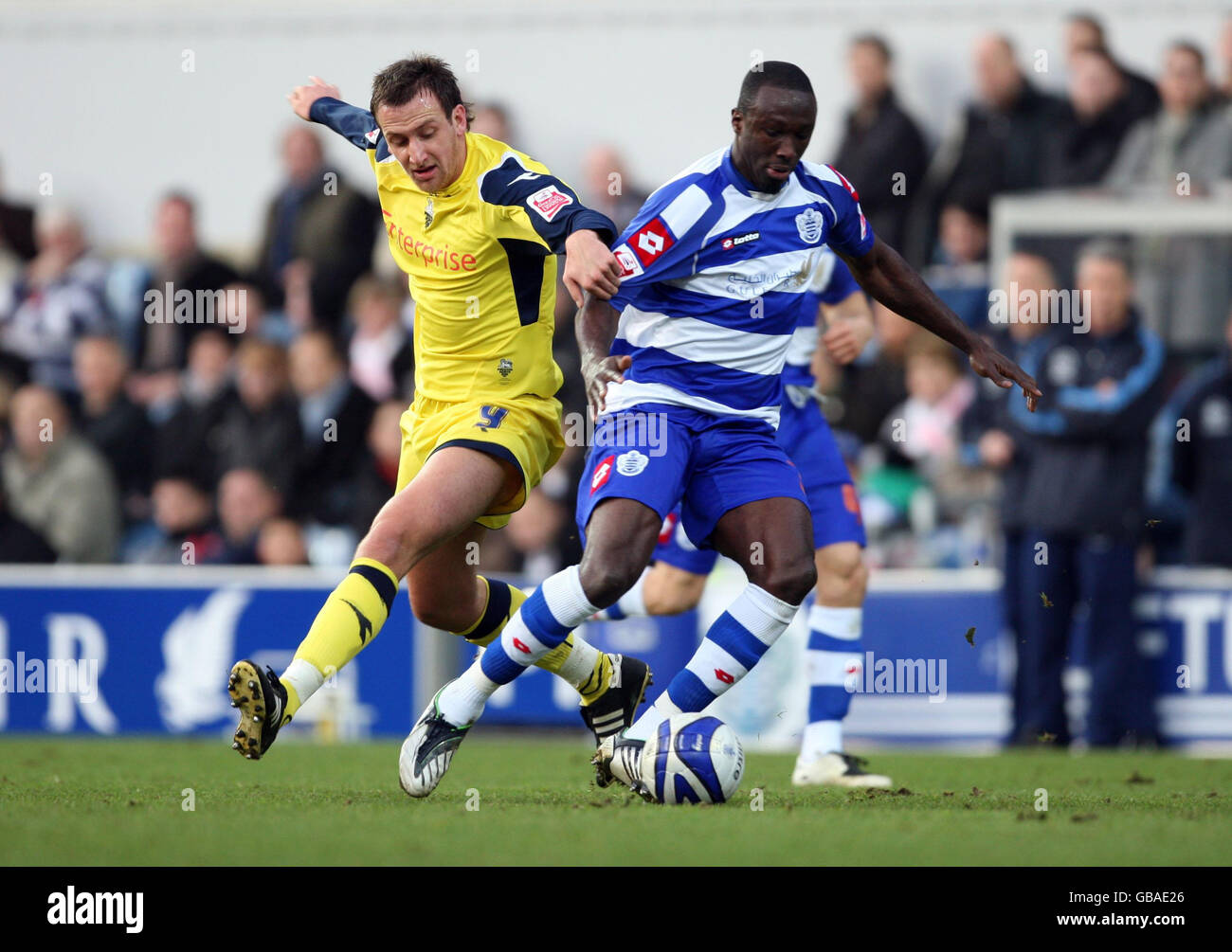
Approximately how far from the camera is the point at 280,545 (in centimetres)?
1159

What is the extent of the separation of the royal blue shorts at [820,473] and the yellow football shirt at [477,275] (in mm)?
1196

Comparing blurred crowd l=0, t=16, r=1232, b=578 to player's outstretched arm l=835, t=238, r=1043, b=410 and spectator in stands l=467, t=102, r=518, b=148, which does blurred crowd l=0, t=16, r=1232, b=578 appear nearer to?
spectator in stands l=467, t=102, r=518, b=148

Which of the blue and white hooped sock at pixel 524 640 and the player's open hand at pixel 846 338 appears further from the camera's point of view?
the player's open hand at pixel 846 338

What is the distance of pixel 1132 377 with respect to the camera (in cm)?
1009

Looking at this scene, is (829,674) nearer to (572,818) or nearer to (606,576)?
(606,576)

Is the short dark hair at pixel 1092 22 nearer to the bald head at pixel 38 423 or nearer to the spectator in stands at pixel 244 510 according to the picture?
the spectator in stands at pixel 244 510

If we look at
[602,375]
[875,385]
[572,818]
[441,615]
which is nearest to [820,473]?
[441,615]

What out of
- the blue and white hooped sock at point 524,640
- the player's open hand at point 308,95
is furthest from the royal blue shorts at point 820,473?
the player's open hand at point 308,95

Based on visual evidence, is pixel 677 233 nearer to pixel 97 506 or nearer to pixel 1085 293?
pixel 1085 293

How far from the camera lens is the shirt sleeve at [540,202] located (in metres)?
5.86

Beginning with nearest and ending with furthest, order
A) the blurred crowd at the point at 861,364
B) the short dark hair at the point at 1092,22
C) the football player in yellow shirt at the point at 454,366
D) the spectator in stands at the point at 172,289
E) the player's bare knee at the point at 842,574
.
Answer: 1. the football player in yellow shirt at the point at 454,366
2. the player's bare knee at the point at 842,574
3. the blurred crowd at the point at 861,364
4. the short dark hair at the point at 1092,22
5. the spectator in stands at the point at 172,289

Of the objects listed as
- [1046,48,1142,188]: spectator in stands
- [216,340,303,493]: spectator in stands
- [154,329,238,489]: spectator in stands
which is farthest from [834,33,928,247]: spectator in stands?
[154,329,238,489]: spectator in stands

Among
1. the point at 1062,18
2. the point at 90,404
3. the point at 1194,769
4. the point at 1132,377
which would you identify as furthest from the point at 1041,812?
the point at 90,404

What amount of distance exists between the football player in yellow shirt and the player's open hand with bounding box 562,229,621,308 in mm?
58
